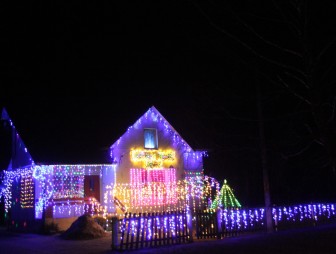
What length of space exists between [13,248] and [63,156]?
656 cm

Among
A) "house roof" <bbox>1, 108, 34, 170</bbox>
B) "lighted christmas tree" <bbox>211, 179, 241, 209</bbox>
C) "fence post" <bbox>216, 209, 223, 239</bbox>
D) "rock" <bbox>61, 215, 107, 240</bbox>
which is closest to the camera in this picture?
"fence post" <bbox>216, 209, 223, 239</bbox>

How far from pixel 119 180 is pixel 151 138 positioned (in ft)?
10.0

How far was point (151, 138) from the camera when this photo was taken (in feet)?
82.5

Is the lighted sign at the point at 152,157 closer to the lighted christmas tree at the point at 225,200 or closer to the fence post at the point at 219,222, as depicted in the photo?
the lighted christmas tree at the point at 225,200

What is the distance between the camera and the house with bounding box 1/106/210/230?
71.6 feet

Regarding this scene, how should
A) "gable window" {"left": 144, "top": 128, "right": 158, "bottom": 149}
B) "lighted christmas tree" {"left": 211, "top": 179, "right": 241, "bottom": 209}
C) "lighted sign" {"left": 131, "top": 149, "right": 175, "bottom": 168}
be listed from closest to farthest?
"lighted sign" {"left": 131, "top": 149, "right": 175, "bottom": 168}
"lighted christmas tree" {"left": 211, "top": 179, "right": 241, "bottom": 209}
"gable window" {"left": 144, "top": 128, "right": 158, "bottom": 149}

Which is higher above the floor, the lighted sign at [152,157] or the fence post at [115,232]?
the lighted sign at [152,157]

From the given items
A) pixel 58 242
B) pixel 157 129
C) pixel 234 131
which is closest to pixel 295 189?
pixel 234 131

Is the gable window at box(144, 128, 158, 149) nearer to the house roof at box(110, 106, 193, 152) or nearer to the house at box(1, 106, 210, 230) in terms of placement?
the house at box(1, 106, 210, 230)

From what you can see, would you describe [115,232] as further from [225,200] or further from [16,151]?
[16,151]

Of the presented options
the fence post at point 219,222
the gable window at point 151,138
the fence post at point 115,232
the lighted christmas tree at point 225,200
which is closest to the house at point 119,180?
the gable window at point 151,138

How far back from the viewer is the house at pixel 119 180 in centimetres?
2183

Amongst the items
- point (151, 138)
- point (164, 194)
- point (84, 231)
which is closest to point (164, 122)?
point (151, 138)

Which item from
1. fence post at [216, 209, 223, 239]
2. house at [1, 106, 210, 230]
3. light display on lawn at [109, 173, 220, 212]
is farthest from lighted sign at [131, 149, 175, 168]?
fence post at [216, 209, 223, 239]
